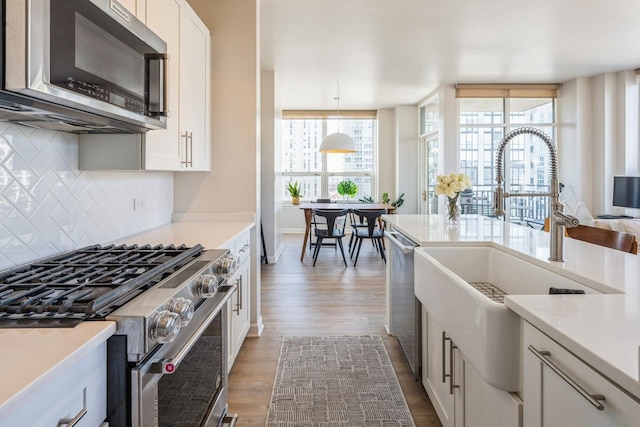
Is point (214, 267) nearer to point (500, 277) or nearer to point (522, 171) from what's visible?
point (500, 277)

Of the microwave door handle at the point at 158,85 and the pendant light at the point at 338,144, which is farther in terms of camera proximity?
the pendant light at the point at 338,144

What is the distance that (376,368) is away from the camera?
2.48 metres

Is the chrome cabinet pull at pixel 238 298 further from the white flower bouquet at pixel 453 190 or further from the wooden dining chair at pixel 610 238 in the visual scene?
the wooden dining chair at pixel 610 238

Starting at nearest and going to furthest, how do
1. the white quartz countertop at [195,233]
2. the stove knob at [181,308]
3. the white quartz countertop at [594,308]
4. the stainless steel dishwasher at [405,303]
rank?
1. the white quartz countertop at [594,308]
2. the stove knob at [181,308]
3. the white quartz countertop at [195,233]
4. the stainless steel dishwasher at [405,303]

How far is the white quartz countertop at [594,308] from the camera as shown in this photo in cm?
72

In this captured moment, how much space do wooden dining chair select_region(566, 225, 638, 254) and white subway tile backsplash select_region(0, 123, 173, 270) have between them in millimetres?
2745

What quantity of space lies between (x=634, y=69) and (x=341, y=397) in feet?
21.2

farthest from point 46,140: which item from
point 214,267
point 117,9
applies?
point 214,267

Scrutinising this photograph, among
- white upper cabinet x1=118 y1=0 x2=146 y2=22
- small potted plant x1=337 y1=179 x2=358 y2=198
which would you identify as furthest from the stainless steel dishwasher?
small potted plant x1=337 y1=179 x2=358 y2=198

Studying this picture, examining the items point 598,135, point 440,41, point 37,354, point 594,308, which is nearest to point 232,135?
point 37,354

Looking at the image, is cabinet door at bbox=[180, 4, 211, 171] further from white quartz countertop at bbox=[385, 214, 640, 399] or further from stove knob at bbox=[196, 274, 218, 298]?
white quartz countertop at bbox=[385, 214, 640, 399]

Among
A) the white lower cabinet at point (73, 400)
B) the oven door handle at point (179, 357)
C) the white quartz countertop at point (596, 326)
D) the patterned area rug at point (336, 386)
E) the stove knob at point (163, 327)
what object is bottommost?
the patterned area rug at point (336, 386)

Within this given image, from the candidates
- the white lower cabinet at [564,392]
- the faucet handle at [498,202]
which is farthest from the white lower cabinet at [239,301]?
the white lower cabinet at [564,392]

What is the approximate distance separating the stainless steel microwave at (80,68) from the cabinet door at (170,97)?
0.70ft
